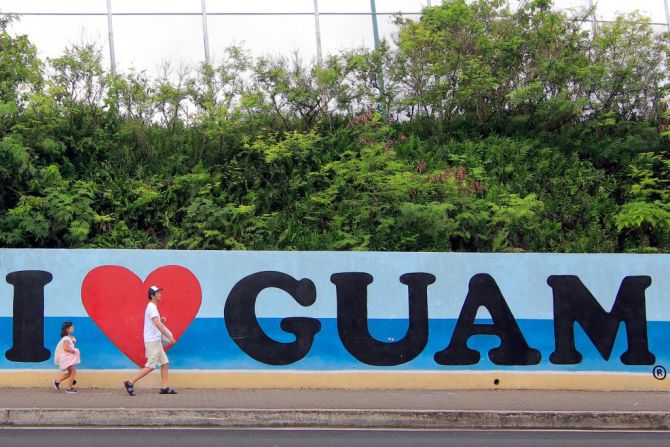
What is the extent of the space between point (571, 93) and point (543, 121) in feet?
3.04

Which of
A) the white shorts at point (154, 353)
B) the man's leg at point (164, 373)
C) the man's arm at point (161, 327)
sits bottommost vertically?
the man's leg at point (164, 373)

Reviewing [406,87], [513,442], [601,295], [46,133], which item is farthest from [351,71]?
[513,442]

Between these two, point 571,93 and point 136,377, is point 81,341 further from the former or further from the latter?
point 571,93

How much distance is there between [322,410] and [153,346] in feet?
→ 8.88

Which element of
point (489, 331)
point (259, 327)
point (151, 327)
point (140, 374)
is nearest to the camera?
point (140, 374)

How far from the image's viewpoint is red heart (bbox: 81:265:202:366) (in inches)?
427

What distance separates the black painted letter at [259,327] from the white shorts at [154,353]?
1255mm

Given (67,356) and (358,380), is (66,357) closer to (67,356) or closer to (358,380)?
(67,356)

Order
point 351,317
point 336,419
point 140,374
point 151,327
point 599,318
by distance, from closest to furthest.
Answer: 1. point 336,419
2. point 140,374
3. point 151,327
4. point 351,317
5. point 599,318

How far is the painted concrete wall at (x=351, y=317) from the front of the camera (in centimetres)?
1080

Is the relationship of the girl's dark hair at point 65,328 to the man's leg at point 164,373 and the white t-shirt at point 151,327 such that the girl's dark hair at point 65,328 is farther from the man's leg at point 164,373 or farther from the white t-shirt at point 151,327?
the man's leg at point 164,373

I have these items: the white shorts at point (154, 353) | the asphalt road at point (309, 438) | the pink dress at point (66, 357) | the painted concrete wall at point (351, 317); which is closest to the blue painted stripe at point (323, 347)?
the painted concrete wall at point (351, 317)

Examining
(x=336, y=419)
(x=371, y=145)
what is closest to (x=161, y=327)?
(x=336, y=419)

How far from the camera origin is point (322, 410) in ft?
29.7
